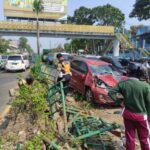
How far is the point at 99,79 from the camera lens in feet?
39.9

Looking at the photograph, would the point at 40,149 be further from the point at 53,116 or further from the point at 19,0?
the point at 19,0

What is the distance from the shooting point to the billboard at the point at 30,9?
7181 centimetres

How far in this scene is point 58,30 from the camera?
56.4 meters

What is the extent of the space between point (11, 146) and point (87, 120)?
2.09m

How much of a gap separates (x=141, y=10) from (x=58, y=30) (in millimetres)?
16403

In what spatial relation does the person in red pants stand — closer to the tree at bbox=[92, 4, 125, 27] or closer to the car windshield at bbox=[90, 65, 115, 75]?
the car windshield at bbox=[90, 65, 115, 75]

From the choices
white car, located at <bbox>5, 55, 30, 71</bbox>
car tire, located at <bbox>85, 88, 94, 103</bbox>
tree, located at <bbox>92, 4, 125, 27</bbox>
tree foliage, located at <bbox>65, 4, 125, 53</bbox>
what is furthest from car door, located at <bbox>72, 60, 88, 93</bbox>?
tree, located at <bbox>92, 4, 125, 27</bbox>

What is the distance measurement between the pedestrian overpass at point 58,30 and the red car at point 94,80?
40.8 metres

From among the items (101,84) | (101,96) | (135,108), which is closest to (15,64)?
(101,84)

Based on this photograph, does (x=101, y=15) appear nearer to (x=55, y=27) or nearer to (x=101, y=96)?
(x=55, y=27)

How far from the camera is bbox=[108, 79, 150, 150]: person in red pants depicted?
5398 millimetres

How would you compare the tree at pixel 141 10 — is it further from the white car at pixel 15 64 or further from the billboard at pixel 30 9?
the billboard at pixel 30 9

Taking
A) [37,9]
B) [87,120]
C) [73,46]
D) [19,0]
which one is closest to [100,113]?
[87,120]

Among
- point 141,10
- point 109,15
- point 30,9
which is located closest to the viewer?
point 141,10
